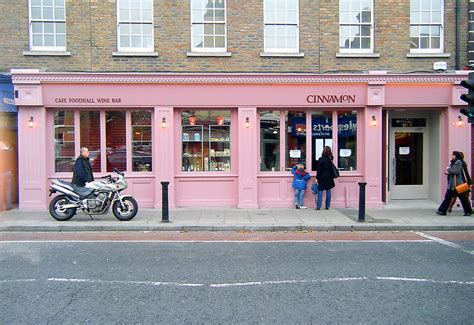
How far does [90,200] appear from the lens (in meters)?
10.3

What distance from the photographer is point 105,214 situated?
11086 millimetres

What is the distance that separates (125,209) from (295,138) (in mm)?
5494

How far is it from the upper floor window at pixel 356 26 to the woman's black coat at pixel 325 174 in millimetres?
3474

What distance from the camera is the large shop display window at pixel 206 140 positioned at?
12.7m

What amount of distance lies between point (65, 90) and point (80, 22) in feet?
6.68

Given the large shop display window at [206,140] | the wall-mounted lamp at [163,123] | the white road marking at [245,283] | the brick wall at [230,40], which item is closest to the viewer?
the white road marking at [245,283]

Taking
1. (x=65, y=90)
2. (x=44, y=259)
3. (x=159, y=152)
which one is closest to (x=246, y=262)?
(x=44, y=259)

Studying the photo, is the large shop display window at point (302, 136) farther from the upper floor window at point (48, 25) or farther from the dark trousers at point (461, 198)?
the upper floor window at point (48, 25)

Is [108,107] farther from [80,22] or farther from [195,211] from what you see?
[195,211]

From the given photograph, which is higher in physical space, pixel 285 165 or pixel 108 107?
pixel 108 107

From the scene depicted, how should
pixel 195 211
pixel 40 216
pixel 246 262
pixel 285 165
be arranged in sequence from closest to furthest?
pixel 246 262 < pixel 40 216 < pixel 195 211 < pixel 285 165

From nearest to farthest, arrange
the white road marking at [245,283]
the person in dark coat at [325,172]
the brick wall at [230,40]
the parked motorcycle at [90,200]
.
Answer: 1. the white road marking at [245,283]
2. the parked motorcycle at [90,200]
3. the person in dark coat at [325,172]
4. the brick wall at [230,40]

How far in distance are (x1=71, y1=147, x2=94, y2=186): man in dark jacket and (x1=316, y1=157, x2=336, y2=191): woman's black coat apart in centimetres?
622

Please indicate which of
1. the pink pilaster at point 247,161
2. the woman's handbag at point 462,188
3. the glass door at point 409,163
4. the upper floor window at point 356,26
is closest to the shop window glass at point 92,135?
the pink pilaster at point 247,161
